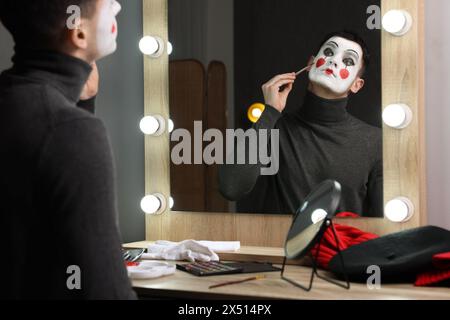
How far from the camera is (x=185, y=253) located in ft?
5.74

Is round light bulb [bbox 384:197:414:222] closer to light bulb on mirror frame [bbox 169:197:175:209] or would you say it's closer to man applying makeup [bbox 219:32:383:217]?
man applying makeup [bbox 219:32:383:217]

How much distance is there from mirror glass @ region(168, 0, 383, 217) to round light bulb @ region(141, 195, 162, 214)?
7cm

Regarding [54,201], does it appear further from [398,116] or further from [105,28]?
[398,116]

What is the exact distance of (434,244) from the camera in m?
1.40

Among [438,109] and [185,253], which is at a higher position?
[438,109]

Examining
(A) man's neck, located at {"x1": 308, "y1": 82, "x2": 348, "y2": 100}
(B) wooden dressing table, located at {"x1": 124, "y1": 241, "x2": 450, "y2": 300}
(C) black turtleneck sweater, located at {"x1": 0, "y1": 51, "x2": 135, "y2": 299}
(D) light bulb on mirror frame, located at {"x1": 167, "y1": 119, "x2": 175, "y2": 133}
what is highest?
(A) man's neck, located at {"x1": 308, "y1": 82, "x2": 348, "y2": 100}

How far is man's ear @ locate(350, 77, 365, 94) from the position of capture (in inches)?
69.9

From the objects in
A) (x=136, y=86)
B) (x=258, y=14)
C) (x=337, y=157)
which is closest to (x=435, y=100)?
(x=337, y=157)

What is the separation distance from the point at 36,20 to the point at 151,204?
131 centimetres

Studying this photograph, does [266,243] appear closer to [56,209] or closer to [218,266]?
[218,266]

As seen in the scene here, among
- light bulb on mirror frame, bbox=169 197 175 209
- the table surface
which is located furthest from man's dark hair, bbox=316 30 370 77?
light bulb on mirror frame, bbox=169 197 175 209

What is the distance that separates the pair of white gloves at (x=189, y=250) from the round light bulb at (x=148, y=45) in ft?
2.45

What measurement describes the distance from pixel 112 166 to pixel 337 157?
3.79 ft

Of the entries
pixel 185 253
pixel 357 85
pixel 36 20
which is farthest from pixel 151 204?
pixel 36 20
